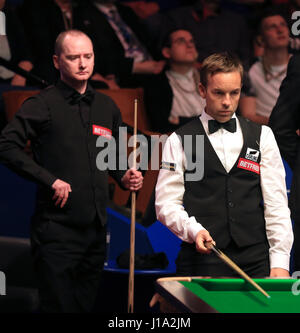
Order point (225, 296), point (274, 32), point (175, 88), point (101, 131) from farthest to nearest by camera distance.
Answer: point (274, 32) < point (175, 88) < point (101, 131) < point (225, 296)

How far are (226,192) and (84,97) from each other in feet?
2.81

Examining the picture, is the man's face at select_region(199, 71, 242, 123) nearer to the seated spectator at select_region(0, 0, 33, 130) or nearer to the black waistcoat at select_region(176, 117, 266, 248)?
the black waistcoat at select_region(176, 117, 266, 248)

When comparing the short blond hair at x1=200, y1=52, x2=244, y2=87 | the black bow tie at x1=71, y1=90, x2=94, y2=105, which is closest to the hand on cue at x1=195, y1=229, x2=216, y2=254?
the short blond hair at x1=200, y1=52, x2=244, y2=87

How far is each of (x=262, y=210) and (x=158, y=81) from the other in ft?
8.02

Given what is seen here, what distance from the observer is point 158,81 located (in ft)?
16.3

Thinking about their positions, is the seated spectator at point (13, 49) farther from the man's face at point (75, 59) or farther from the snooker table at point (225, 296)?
the snooker table at point (225, 296)

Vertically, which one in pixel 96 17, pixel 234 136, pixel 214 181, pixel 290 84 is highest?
pixel 96 17

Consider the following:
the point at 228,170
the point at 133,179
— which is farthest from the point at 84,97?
the point at 228,170

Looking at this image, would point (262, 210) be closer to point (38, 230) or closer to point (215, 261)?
point (215, 261)

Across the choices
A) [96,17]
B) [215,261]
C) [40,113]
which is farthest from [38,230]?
[96,17]

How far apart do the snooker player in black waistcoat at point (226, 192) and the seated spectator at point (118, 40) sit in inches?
97.1

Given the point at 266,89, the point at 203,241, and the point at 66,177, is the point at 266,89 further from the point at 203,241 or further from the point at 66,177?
the point at 203,241

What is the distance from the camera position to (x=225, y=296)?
2115mm
